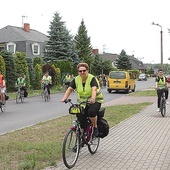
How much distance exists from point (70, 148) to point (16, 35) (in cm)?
5046

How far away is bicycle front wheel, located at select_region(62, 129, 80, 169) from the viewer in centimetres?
582

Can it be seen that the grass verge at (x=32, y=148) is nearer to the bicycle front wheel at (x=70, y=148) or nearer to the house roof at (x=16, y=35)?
the bicycle front wheel at (x=70, y=148)

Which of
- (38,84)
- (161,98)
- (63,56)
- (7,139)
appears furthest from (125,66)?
(7,139)

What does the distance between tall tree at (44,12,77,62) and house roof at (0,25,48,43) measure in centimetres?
674

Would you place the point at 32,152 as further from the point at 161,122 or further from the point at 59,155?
the point at 161,122

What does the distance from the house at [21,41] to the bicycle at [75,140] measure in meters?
45.2

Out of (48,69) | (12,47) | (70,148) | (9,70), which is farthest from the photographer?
(12,47)

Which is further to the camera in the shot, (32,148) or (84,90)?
(32,148)

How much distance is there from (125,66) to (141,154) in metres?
80.0

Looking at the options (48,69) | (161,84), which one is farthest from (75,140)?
(48,69)

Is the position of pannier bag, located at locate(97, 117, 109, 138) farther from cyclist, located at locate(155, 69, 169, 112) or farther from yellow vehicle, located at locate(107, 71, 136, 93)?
yellow vehicle, located at locate(107, 71, 136, 93)

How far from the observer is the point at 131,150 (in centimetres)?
725

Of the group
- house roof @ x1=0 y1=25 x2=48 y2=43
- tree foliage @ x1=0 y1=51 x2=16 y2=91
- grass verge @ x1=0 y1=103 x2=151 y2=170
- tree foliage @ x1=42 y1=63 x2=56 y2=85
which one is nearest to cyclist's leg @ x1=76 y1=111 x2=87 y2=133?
grass verge @ x1=0 y1=103 x2=151 y2=170

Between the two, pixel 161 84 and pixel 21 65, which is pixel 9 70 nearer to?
pixel 21 65
